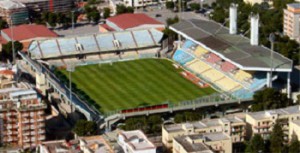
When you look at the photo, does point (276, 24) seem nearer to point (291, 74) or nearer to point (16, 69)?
point (291, 74)

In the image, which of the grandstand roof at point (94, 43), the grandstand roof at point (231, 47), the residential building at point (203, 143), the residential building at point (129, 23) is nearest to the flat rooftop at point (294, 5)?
the grandstand roof at point (231, 47)

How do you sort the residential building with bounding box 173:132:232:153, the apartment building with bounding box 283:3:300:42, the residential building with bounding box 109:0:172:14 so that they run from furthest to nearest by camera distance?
the residential building with bounding box 109:0:172:14 < the apartment building with bounding box 283:3:300:42 < the residential building with bounding box 173:132:232:153

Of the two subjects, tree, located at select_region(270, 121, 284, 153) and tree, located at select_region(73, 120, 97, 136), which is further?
tree, located at select_region(73, 120, 97, 136)

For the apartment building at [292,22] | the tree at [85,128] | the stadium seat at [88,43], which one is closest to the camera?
the tree at [85,128]

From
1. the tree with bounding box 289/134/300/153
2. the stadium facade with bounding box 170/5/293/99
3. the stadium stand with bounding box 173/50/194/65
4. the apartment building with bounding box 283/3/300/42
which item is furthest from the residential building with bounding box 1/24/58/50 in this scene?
the tree with bounding box 289/134/300/153

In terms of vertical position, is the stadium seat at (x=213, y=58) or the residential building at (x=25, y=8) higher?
the residential building at (x=25, y=8)

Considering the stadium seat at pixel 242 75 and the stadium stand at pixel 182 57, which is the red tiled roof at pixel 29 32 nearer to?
the stadium stand at pixel 182 57

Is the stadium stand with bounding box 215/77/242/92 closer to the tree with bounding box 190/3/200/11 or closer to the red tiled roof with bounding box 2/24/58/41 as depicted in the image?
the red tiled roof with bounding box 2/24/58/41

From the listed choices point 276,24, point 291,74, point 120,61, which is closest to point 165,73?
point 120,61
